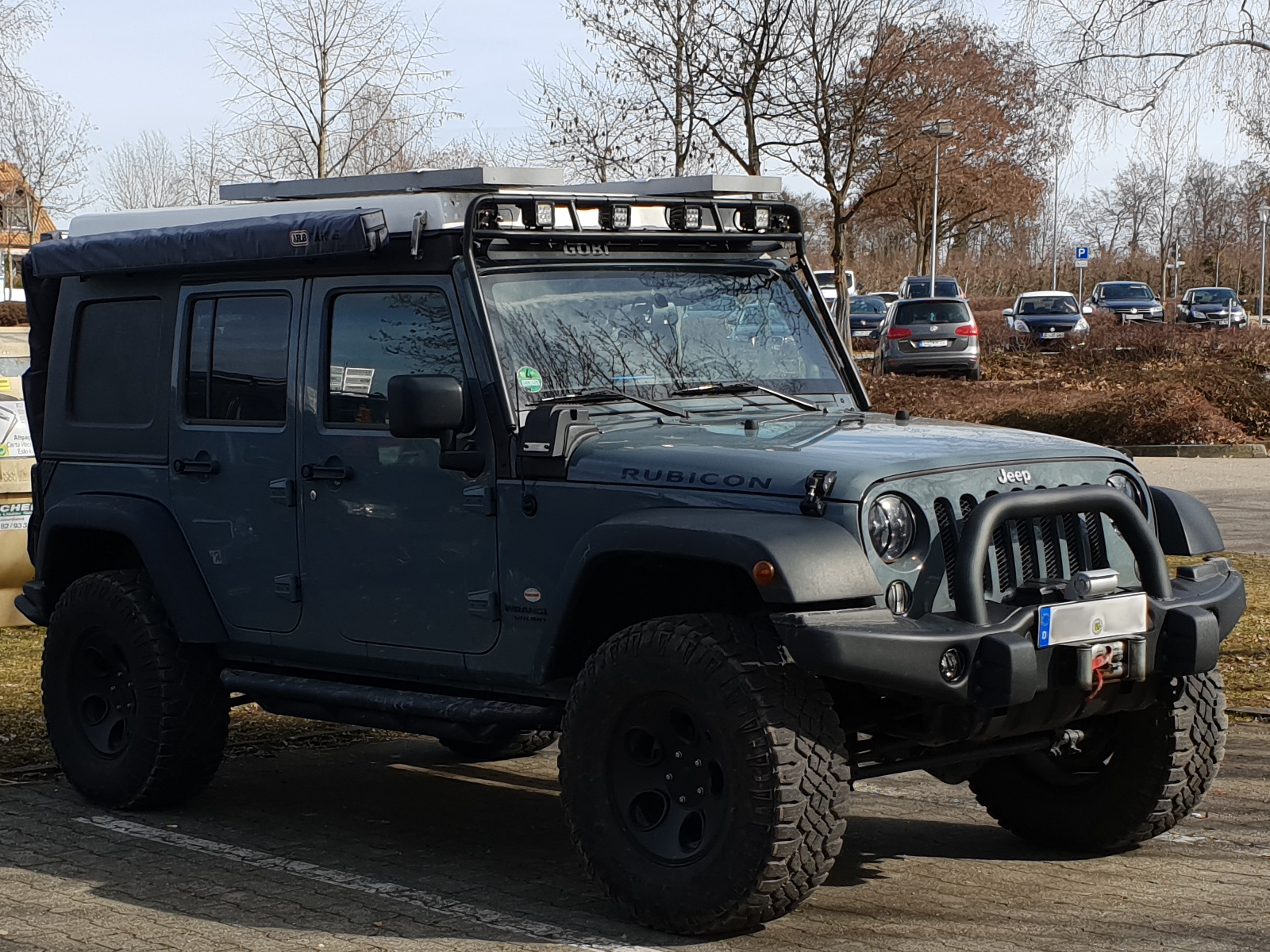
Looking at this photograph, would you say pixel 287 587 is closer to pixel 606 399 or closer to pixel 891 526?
pixel 606 399

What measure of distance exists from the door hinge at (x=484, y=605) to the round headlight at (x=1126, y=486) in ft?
6.59

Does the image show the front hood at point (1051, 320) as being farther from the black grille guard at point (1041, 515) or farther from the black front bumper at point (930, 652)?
the black front bumper at point (930, 652)

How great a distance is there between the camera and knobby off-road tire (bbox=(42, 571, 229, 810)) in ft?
21.3

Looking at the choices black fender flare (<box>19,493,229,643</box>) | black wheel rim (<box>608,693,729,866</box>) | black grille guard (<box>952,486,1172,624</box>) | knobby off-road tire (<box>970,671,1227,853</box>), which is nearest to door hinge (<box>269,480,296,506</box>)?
black fender flare (<box>19,493,229,643</box>)

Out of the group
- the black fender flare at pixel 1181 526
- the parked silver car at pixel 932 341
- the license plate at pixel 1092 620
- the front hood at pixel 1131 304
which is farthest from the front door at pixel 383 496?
the front hood at pixel 1131 304

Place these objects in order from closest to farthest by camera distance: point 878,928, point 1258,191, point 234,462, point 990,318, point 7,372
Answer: point 878,928, point 234,462, point 7,372, point 990,318, point 1258,191

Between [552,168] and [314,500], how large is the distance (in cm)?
147

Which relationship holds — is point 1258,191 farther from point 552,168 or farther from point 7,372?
point 552,168

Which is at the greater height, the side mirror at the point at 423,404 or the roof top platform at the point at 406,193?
the roof top platform at the point at 406,193

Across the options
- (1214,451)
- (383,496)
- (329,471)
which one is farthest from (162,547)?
(1214,451)

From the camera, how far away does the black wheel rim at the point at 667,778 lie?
488 cm

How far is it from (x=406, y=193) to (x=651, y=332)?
0.99m

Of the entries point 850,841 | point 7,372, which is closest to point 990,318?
point 7,372

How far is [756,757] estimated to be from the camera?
4.65 metres
